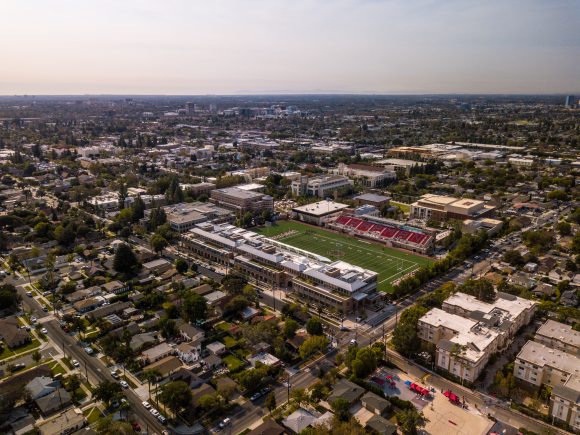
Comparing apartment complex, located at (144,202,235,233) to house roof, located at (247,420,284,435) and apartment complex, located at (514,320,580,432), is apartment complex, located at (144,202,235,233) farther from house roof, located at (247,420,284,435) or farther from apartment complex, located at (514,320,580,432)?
apartment complex, located at (514,320,580,432)

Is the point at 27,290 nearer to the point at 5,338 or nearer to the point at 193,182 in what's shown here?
the point at 5,338

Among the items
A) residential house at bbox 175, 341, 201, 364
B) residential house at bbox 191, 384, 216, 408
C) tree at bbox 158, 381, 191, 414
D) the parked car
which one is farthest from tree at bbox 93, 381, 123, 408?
the parked car

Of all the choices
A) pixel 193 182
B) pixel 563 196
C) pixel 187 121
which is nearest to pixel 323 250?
pixel 193 182

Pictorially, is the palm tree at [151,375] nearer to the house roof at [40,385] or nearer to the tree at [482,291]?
the house roof at [40,385]

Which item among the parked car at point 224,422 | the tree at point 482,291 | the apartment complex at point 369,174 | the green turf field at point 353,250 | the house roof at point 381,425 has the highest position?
the apartment complex at point 369,174

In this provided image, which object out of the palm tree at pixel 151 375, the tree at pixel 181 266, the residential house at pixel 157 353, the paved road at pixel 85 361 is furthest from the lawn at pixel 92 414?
the tree at pixel 181 266

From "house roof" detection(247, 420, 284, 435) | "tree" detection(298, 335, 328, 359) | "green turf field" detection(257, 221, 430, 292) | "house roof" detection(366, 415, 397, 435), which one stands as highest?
"tree" detection(298, 335, 328, 359)

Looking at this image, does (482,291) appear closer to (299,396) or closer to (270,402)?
(299,396)
